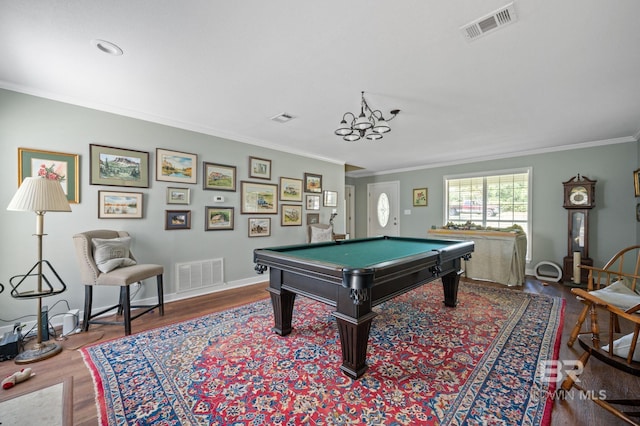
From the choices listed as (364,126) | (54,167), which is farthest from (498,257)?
(54,167)

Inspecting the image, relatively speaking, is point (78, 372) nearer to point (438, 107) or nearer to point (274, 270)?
point (274, 270)

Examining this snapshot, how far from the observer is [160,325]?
275 cm

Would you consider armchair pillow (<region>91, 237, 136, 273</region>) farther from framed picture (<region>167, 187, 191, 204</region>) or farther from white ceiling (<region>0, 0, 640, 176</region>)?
white ceiling (<region>0, 0, 640, 176</region>)

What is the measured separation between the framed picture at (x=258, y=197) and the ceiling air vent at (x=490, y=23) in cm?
348

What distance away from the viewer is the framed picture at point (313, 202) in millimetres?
5430

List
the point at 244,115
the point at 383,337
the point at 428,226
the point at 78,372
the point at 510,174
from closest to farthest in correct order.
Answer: the point at 78,372
the point at 383,337
the point at 244,115
the point at 510,174
the point at 428,226

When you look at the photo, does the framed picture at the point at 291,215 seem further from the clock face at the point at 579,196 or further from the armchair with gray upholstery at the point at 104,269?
the clock face at the point at 579,196

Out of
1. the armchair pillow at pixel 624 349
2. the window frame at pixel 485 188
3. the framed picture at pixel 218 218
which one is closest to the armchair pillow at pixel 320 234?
the framed picture at pixel 218 218

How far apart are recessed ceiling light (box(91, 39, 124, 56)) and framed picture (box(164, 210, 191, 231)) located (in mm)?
1989

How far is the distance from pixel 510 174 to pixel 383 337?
4853 millimetres

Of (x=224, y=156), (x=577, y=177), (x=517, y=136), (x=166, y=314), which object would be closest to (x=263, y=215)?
(x=224, y=156)

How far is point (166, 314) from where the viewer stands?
10.1ft

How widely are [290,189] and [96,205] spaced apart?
2.87 meters

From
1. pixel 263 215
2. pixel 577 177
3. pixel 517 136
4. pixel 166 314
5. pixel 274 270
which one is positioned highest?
pixel 517 136
